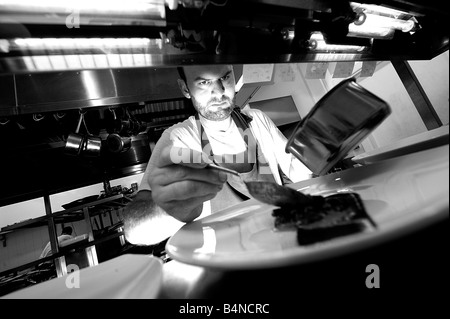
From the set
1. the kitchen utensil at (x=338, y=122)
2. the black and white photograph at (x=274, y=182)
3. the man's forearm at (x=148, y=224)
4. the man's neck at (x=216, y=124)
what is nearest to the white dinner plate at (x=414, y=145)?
the black and white photograph at (x=274, y=182)

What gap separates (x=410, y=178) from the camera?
1.85ft

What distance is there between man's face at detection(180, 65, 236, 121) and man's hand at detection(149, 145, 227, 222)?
1.19 metres

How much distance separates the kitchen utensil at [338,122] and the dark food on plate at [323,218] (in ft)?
Answer: 0.65

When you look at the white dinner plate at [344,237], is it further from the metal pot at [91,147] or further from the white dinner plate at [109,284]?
the metal pot at [91,147]

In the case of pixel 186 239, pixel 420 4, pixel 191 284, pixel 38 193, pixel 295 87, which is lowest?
pixel 191 284

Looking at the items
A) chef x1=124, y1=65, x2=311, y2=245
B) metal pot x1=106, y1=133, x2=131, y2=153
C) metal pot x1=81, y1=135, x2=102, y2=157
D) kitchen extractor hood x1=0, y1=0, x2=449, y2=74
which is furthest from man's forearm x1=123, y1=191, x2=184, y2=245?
metal pot x1=106, y1=133, x2=131, y2=153

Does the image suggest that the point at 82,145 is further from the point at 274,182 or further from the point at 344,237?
the point at 344,237

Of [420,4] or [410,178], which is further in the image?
[420,4]

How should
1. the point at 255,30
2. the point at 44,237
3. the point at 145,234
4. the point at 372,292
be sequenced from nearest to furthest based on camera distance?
1. the point at 372,292
2. the point at 255,30
3. the point at 145,234
4. the point at 44,237

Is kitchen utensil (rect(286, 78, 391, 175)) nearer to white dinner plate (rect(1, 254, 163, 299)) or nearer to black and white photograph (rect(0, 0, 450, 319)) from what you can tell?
black and white photograph (rect(0, 0, 450, 319))

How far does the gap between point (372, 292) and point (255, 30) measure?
1062mm

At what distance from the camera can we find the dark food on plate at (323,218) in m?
0.44

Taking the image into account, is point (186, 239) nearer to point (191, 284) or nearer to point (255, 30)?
point (191, 284)

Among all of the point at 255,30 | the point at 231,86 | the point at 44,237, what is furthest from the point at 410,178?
the point at 44,237
